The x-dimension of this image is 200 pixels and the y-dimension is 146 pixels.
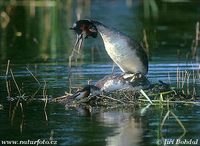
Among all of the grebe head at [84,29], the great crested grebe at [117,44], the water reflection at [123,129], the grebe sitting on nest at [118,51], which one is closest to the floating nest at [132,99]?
the grebe sitting on nest at [118,51]

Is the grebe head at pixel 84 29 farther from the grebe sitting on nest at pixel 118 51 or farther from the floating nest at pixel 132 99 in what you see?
the floating nest at pixel 132 99

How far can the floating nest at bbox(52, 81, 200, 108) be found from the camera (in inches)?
414

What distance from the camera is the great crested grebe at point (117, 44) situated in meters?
10.9

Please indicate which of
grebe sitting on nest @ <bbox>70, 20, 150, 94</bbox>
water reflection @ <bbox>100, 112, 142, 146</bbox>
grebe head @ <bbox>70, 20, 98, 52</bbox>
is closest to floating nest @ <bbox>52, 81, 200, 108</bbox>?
grebe sitting on nest @ <bbox>70, 20, 150, 94</bbox>

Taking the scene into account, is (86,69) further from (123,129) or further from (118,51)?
(123,129)

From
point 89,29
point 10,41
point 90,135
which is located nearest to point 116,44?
point 89,29

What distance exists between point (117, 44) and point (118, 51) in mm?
101

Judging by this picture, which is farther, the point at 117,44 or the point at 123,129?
the point at 117,44

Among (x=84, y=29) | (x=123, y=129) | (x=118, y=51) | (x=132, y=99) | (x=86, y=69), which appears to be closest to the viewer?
(x=123, y=129)

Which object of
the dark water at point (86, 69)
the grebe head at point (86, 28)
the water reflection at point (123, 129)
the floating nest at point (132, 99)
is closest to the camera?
the water reflection at point (123, 129)

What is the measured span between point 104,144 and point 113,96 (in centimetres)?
274

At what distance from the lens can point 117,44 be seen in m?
11.0

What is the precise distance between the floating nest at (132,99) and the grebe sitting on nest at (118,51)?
0.44 ft

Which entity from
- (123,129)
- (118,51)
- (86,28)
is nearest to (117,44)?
(118,51)
